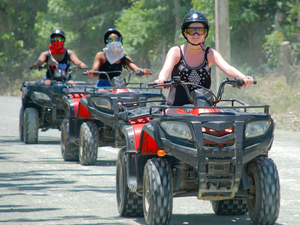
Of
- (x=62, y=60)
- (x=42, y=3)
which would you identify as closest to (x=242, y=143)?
(x=62, y=60)

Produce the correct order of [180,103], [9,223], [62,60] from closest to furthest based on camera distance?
1. [9,223]
2. [180,103]
3. [62,60]

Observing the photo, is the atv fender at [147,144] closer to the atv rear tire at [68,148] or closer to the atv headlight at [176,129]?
the atv headlight at [176,129]

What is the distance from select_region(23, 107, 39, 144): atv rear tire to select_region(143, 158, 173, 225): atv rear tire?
7.91 m

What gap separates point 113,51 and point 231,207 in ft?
19.5

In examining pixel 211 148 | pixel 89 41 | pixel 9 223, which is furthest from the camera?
pixel 89 41

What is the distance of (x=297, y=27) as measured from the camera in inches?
873

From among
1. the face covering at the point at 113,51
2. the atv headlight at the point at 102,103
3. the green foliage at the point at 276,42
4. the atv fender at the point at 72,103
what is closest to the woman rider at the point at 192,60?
the atv headlight at the point at 102,103

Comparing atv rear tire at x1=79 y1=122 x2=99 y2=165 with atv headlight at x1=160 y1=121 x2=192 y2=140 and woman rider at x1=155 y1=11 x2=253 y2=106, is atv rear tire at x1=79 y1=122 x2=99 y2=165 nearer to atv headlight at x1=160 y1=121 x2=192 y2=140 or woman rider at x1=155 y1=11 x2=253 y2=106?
woman rider at x1=155 y1=11 x2=253 y2=106

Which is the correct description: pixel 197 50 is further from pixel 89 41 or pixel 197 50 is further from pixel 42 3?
pixel 42 3

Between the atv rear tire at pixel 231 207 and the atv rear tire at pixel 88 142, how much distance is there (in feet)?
12.6

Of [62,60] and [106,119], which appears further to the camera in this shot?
[62,60]

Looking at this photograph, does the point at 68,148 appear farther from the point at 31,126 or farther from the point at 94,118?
the point at 31,126

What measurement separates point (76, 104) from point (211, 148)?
5628 millimetres

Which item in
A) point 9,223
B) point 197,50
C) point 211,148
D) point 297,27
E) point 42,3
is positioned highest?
point 42,3
